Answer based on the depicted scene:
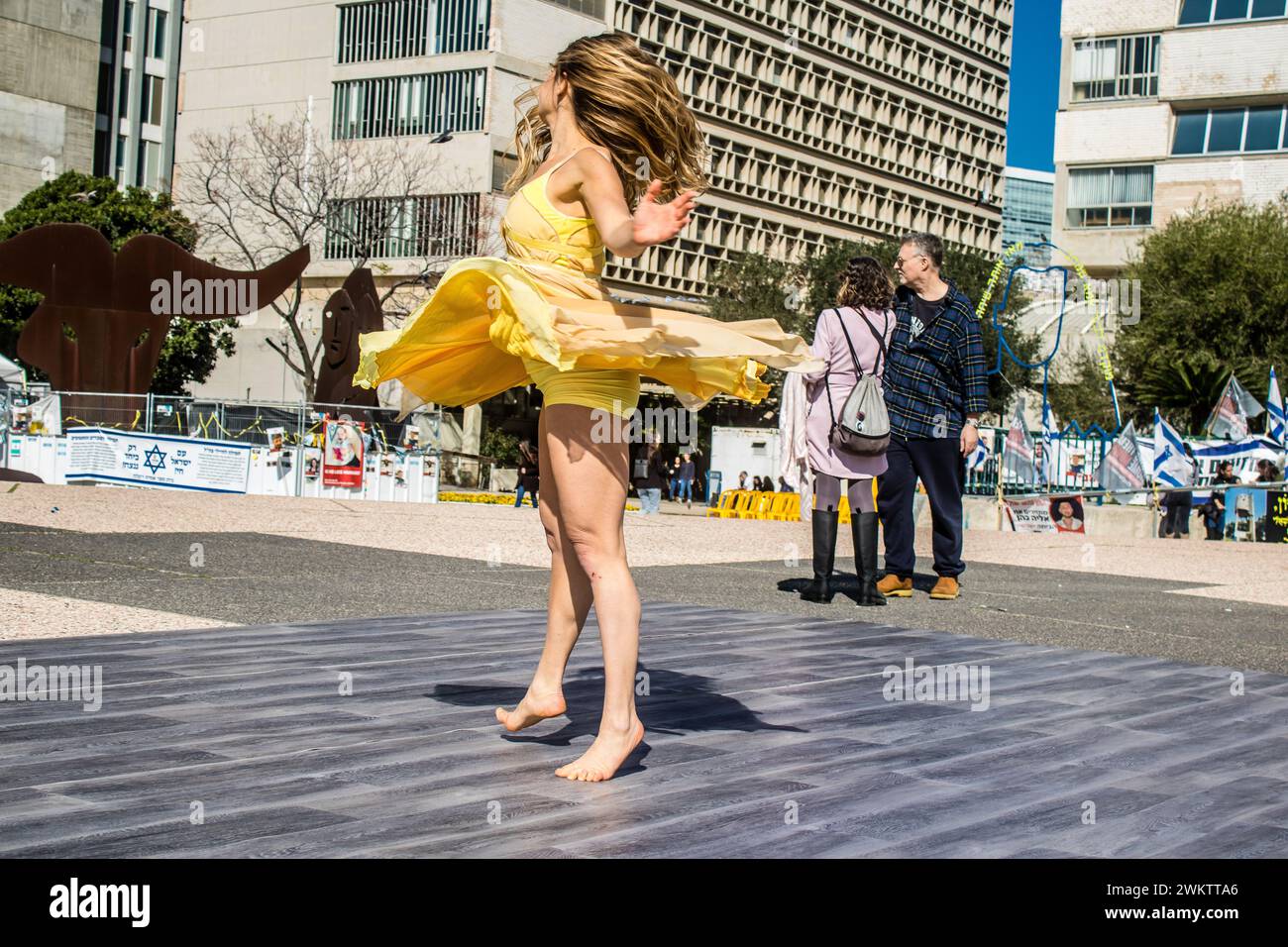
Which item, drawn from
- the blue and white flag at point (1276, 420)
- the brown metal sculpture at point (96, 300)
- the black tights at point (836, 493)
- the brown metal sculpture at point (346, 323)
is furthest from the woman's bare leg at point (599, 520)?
the brown metal sculpture at point (346, 323)

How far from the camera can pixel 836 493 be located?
866 cm

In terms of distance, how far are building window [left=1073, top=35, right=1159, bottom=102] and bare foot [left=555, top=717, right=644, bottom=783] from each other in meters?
57.4

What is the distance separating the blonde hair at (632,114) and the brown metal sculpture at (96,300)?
30696 millimetres

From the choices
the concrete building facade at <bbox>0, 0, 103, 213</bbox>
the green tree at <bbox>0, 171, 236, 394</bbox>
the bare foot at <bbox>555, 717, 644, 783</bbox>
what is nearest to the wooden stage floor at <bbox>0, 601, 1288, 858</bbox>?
the bare foot at <bbox>555, 717, 644, 783</bbox>

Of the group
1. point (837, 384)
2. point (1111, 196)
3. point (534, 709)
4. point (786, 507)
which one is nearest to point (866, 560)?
point (837, 384)

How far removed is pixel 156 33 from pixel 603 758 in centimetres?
8053

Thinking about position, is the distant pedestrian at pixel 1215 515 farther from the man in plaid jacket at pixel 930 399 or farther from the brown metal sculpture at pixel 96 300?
the brown metal sculpture at pixel 96 300

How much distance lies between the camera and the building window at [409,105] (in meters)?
58.5

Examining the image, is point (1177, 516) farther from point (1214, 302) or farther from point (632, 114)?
point (1214, 302)

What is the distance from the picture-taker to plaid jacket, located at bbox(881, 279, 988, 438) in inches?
344

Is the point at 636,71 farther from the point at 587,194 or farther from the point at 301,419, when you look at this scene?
the point at 301,419
